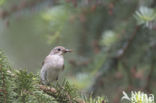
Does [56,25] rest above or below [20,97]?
above

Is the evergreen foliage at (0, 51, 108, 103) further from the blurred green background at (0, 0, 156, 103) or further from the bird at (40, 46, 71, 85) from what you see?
the bird at (40, 46, 71, 85)

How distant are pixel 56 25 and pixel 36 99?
5.69 feet

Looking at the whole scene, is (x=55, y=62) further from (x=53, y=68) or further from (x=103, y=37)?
(x=103, y=37)

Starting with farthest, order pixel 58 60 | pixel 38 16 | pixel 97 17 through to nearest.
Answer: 1. pixel 38 16
2. pixel 97 17
3. pixel 58 60

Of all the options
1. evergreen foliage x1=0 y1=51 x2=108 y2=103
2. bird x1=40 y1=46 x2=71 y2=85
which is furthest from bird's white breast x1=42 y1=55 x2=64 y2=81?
evergreen foliage x1=0 y1=51 x2=108 y2=103

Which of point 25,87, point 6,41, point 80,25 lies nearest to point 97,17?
point 80,25

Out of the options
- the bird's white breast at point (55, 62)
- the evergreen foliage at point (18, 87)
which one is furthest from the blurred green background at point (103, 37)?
the evergreen foliage at point (18, 87)

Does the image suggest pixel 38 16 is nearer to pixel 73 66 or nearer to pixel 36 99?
pixel 73 66

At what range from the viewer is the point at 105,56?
3.62 metres

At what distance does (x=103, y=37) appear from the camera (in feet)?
12.4

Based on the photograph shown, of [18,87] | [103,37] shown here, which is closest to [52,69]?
[103,37]

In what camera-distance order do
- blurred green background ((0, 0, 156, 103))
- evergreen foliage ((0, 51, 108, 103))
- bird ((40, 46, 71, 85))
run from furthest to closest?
bird ((40, 46, 71, 85)) < blurred green background ((0, 0, 156, 103)) < evergreen foliage ((0, 51, 108, 103))

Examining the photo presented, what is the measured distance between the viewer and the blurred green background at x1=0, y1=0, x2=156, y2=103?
3475mm

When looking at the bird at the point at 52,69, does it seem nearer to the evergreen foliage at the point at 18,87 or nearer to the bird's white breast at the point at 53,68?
the bird's white breast at the point at 53,68
